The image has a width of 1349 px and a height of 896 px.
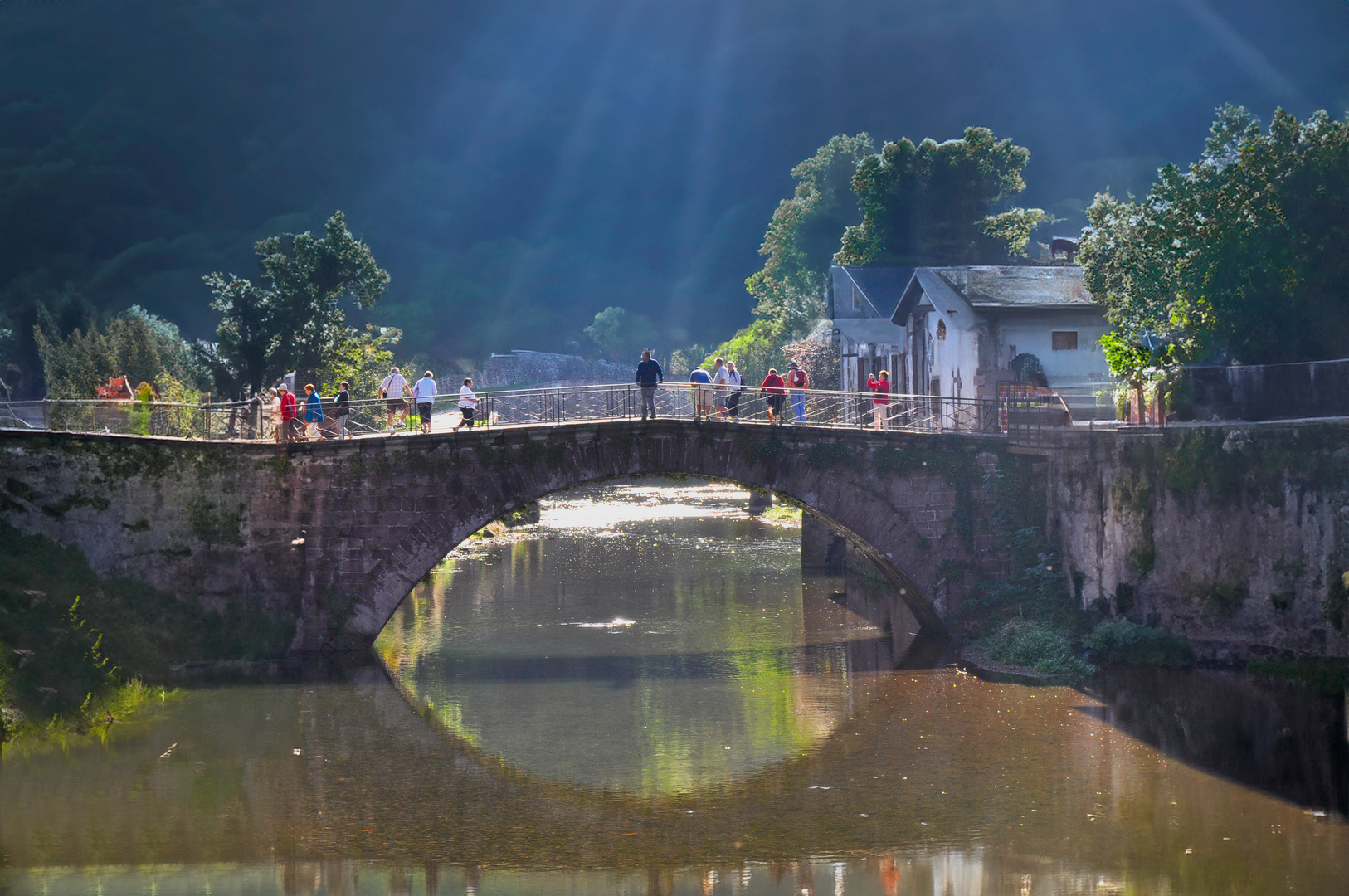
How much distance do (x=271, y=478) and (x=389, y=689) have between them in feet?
19.2

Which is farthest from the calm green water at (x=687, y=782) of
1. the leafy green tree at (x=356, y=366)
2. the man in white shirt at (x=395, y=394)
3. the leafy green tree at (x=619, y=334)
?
the leafy green tree at (x=619, y=334)

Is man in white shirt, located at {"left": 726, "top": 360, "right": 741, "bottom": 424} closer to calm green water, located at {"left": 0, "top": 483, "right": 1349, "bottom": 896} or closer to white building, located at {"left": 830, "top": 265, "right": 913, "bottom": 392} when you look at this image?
calm green water, located at {"left": 0, "top": 483, "right": 1349, "bottom": 896}

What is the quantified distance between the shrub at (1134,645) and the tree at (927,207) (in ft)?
160

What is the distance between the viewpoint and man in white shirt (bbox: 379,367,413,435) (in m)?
32.4

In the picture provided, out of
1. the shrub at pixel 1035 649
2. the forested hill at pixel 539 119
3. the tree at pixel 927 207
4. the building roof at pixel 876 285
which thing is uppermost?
the forested hill at pixel 539 119

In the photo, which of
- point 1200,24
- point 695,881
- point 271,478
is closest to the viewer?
point 695,881

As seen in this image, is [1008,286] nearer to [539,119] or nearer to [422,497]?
[422,497]

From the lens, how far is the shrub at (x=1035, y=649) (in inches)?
1153

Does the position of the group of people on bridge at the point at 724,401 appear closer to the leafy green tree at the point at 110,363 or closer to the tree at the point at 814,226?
the leafy green tree at the point at 110,363

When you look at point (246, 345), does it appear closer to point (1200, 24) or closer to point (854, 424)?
point (854, 424)

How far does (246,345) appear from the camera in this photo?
53.9 m

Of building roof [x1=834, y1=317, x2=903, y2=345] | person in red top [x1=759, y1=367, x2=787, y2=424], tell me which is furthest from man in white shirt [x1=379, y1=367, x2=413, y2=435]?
building roof [x1=834, y1=317, x2=903, y2=345]

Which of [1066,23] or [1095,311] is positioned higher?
[1066,23]

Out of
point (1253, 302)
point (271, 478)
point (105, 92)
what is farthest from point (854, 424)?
point (105, 92)
